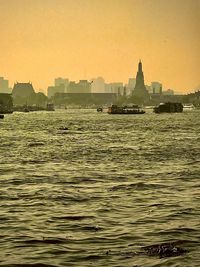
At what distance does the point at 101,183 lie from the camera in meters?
33.7

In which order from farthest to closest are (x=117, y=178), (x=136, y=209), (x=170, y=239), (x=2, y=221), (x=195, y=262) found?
(x=117, y=178)
(x=136, y=209)
(x=2, y=221)
(x=170, y=239)
(x=195, y=262)

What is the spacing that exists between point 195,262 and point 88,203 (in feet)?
33.2

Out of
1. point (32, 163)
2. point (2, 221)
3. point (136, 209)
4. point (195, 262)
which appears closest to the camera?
point (195, 262)

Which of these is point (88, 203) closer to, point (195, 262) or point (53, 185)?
point (53, 185)

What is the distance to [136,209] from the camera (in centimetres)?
2541

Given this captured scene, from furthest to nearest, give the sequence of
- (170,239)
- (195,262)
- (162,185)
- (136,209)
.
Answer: (162,185), (136,209), (170,239), (195,262)

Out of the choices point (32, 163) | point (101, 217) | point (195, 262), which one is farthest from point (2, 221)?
point (32, 163)

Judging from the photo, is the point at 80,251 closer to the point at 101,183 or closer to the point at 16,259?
the point at 16,259

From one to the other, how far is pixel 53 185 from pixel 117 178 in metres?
4.91

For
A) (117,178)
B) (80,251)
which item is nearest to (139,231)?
(80,251)

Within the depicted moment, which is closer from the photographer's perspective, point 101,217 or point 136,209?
point 101,217

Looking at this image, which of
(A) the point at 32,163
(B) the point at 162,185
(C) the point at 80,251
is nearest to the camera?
(C) the point at 80,251

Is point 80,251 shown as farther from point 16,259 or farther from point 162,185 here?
point 162,185

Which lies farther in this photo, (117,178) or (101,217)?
(117,178)
